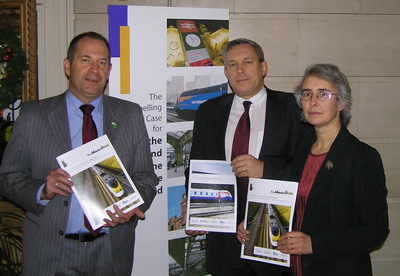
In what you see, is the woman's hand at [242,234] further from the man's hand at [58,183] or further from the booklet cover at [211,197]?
the man's hand at [58,183]

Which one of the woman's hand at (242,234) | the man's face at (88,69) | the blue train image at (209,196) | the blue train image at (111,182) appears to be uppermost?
the man's face at (88,69)

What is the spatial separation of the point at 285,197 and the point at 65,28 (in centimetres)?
281

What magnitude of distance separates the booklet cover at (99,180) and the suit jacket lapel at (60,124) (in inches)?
6.1

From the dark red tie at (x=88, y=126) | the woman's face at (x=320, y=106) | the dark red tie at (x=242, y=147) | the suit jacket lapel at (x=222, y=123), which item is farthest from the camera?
the suit jacket lapel at (x=222, y=123)

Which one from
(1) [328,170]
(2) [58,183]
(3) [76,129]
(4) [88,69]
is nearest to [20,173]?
(2) [58,183]

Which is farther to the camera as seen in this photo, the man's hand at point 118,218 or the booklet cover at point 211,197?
the booklet cover at point 211,197

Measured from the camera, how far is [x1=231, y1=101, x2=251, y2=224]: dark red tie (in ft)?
8.07

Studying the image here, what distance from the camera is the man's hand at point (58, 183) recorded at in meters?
2.03

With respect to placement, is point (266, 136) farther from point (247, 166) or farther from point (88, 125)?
point (88, 125)

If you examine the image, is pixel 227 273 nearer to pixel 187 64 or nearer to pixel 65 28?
pixel 187 64

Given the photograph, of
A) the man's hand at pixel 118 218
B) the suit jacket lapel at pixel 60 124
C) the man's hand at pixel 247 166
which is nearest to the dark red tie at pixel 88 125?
the suit jacket lapel at pixel 60 124

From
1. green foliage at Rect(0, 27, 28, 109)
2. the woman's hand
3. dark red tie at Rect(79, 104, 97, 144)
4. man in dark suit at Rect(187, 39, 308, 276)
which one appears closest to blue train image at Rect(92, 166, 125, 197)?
dark red tie at Rect(79, 104, 97, 144)

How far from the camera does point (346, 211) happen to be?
6.25ft

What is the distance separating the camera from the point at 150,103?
314 cm
